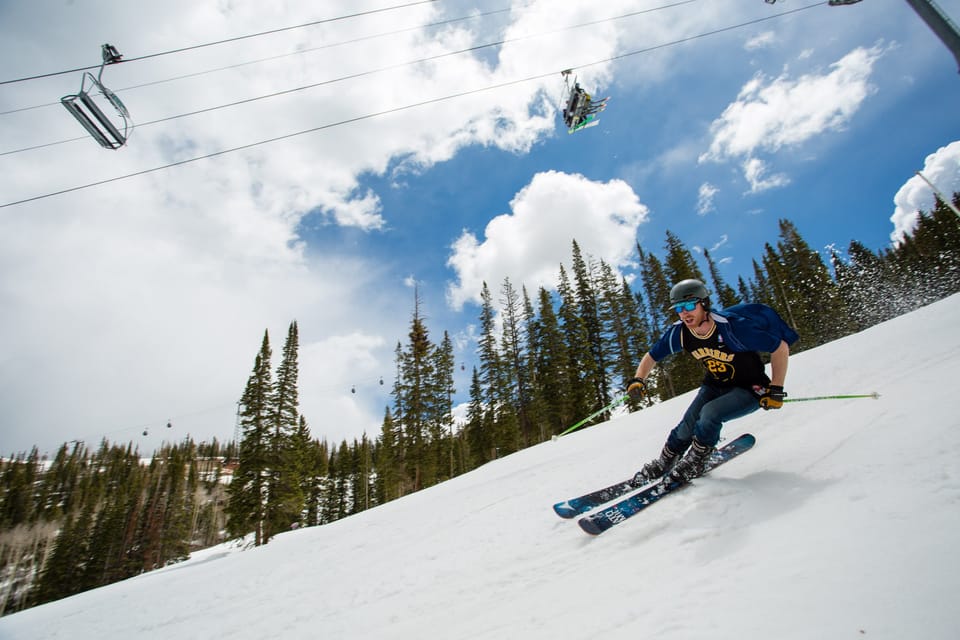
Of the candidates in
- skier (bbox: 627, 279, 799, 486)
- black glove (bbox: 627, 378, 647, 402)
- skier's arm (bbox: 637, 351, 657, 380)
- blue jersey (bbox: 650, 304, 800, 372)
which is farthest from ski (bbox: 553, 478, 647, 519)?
blue jersey (bbox: 650, 304, 800, 372)

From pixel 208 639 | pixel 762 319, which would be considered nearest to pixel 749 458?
pixel 762 319

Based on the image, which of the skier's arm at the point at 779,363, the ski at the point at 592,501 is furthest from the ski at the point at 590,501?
the skier's arm at the point at 779,363

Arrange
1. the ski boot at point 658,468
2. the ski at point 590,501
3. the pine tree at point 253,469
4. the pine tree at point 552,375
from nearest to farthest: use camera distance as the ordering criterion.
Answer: the ski boot at point 658,468
the ski at point 590,501
the pine tree at point 253,469
the pine tree at point 552,375

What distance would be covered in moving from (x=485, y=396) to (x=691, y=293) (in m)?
38.1

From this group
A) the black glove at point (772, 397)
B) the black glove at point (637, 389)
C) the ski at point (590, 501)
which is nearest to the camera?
the black glove at point (772, 397)

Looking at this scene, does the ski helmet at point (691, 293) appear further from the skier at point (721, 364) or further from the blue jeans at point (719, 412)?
the blue jeans at point (719, 412)

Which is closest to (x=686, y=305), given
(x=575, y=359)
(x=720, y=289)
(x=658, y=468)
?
(x=658, y=468)

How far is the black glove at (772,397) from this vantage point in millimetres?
4126

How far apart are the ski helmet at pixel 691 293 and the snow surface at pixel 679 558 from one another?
6.42 feet

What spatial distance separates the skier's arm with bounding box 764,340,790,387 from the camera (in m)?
4.20

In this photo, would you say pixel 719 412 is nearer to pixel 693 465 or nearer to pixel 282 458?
pixel 693 465

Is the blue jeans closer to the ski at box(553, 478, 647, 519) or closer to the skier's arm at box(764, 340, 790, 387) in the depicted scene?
the skier's arm at box(764, 340, 790, 387)

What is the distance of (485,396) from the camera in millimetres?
41719

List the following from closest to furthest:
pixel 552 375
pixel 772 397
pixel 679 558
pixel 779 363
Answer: pixel 679 558 < pixel 772 397 < pixel 779 363 < pixel 552 375
